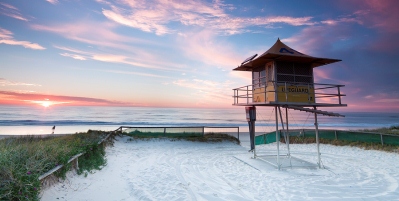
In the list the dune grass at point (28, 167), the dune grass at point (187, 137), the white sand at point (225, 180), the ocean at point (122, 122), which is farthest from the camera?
the ocean at point (122, 122)

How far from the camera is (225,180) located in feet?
29.3

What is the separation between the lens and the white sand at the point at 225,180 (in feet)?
A: 23.3

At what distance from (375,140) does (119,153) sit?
1874 centimetres

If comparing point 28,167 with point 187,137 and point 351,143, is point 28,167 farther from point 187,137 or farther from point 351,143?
point 351,143

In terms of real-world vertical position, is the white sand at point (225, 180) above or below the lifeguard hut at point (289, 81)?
below

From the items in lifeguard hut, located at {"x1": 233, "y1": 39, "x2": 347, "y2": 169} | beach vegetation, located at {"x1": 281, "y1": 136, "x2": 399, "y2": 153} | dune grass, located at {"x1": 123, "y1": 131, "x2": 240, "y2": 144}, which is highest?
lifeguard hut, located at {"x1": 233, "y1": 39, "x2": 347, "y2": 169}

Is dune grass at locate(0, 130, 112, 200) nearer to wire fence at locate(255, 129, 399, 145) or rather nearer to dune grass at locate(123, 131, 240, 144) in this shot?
dune grass at locate(123, 131, 240, 144)

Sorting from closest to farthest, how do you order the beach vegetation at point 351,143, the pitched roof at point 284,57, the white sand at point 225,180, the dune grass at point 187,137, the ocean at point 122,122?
the white sand at point 225,180
the pitched roof at point 284,57
the beach vegetation at point 351,143
the dune grass at point 187,137
the ocean at point 122,122

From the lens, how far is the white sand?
7090 mm

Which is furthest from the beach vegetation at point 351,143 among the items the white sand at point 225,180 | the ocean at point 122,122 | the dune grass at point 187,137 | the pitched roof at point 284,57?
the pitched roof at point 284,57

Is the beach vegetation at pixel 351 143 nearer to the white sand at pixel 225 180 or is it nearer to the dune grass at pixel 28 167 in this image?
the white sand at pixel 225 180

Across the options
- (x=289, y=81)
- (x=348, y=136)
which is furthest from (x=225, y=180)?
(x=348, y=136)

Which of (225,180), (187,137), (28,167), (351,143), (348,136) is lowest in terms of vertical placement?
(225,180)

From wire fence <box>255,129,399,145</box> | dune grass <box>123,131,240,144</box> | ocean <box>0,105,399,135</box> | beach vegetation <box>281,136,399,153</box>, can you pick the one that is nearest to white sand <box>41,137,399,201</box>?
beach vegetation <box>281,136,399,153</box>
